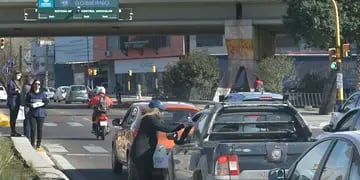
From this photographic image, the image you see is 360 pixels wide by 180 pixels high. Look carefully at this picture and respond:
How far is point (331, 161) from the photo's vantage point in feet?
18.7

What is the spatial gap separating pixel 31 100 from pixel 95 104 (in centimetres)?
439

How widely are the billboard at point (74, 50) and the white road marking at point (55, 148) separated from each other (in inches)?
3167

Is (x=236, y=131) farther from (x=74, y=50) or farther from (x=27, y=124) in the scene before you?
(x=74, y=50)

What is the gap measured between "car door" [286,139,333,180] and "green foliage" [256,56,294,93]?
120ft

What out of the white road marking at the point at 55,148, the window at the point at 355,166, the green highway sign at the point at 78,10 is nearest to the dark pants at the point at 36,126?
the white road marking at the point at 55,148

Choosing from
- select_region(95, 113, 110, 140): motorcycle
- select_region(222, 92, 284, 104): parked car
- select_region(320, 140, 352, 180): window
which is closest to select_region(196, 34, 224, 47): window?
select_region(95, 113, 110, 140): motorcycle

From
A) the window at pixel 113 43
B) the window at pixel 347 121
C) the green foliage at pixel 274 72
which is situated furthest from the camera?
the window at pixel 113 43

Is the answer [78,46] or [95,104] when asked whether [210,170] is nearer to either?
[95,104]

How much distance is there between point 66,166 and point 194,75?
1534 inches

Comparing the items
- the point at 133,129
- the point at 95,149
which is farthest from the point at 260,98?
the point at 95,149

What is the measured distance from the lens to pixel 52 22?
46281mm

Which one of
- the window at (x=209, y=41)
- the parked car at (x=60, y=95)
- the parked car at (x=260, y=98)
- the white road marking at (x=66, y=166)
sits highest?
the window at (x=209, y=41)

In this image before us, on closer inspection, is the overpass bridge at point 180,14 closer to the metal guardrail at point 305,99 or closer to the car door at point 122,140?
the metal guardrail at point 305,99

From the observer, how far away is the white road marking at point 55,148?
63.3 feet
